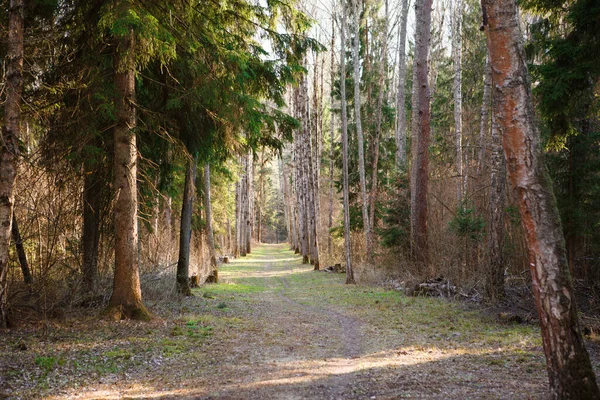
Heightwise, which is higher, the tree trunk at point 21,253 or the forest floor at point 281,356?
the tree trunk at point 21,253

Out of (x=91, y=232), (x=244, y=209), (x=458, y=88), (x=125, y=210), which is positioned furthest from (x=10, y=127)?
(x=244, y=209)

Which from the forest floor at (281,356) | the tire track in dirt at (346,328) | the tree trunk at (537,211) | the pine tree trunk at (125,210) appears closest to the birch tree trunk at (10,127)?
the forest floor at (281,356)

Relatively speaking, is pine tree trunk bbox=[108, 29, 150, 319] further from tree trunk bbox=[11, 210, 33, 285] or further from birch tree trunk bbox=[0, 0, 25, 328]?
birch tree trunk bbox=[0, 0, 25, 328]

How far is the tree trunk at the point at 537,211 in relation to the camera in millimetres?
3699

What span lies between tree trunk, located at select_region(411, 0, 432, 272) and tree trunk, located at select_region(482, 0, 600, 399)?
10491mm

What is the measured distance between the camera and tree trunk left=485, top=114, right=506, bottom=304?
937cm

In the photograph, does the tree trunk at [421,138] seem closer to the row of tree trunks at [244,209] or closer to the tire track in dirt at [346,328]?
the tire track in dirt at [346,328]

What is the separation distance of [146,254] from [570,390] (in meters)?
11.2

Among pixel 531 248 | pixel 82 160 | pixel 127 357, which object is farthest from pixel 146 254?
pixel 531 248

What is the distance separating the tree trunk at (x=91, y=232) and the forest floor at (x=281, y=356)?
1553mm

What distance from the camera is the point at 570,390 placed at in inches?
145

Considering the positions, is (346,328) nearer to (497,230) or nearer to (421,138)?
(497,230)

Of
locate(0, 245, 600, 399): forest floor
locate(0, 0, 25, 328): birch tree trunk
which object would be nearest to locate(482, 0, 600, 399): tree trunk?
locate(0, 245, 600, 399): forest floor

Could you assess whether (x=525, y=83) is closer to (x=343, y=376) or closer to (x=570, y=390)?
(x=570, y=390)
